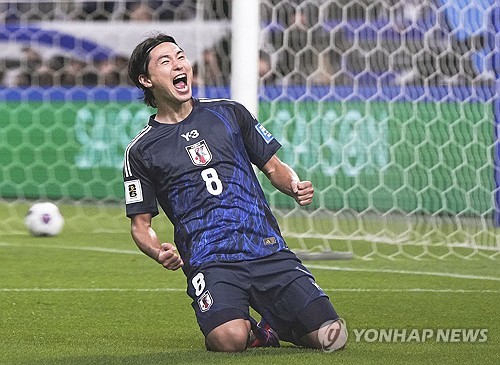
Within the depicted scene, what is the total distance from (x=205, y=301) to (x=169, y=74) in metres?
0.89

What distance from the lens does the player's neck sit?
188 inches

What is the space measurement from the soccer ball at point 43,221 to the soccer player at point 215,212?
3.94 metres

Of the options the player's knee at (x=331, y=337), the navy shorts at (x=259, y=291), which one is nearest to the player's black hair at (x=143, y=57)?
the navy shorts at (x=259, y=291)

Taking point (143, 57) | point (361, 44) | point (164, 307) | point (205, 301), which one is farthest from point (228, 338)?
point (361, 44)

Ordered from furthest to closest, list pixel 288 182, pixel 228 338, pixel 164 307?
pixel 164 307, pixel 288 182, pixel 228 338

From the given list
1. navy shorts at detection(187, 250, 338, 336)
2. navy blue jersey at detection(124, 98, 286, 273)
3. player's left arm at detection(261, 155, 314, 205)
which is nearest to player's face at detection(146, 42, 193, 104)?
navy blue jersey at detection(124, 98, 286, 273)

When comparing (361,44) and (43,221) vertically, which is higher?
(361,44)

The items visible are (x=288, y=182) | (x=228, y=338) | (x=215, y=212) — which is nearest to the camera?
(x=228, y=338)

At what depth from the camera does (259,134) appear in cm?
489

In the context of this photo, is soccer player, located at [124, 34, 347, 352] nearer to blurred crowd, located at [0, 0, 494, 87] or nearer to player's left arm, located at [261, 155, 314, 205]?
player's left arm, located at [261, 155, 314, 205]

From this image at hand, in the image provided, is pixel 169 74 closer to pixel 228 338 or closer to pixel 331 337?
pixel 228 338

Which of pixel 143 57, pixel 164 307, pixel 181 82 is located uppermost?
pixel 143 57

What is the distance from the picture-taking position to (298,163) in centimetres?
937

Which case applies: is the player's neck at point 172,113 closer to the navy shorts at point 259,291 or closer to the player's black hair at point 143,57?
the player's black hair at point 143,57
